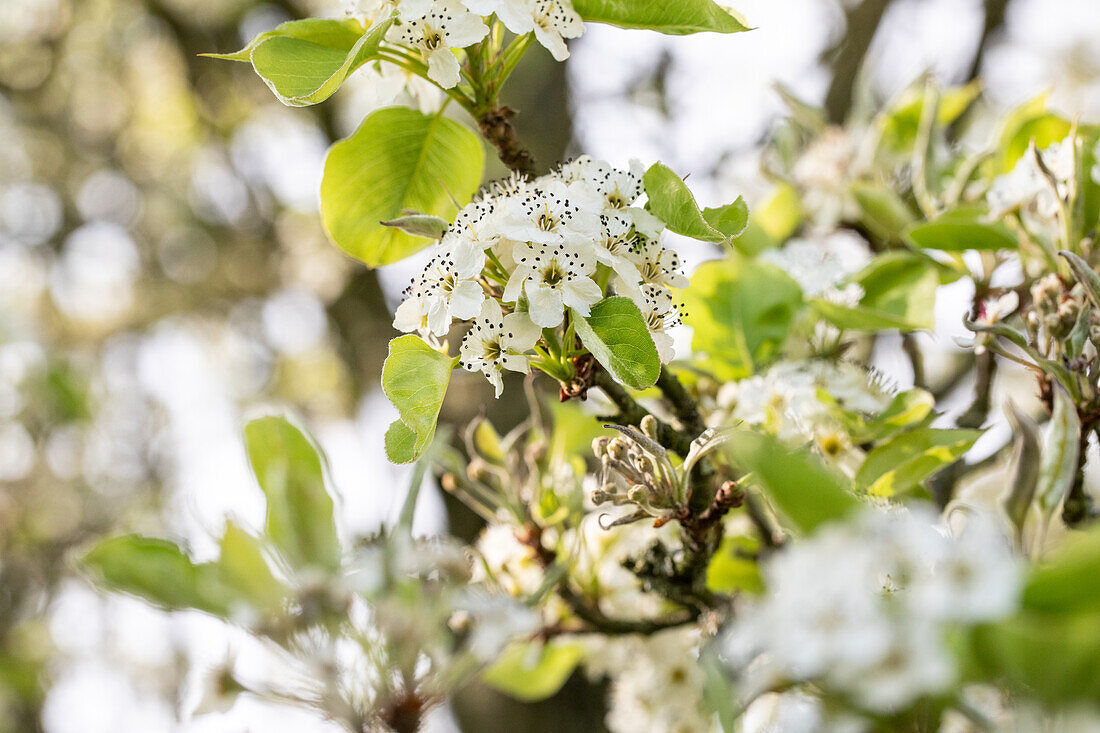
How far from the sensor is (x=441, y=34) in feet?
2.12

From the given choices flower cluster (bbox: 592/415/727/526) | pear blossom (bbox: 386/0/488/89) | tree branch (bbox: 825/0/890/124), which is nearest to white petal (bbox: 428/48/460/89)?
pear blossom (bbox: 386/0/488/89)

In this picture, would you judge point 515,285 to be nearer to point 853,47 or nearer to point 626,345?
point 626,345

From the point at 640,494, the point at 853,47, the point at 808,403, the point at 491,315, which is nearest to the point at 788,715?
the point at 640,494

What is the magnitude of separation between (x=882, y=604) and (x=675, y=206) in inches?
14.2

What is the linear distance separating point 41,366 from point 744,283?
3708mm

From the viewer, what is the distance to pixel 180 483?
4039mm

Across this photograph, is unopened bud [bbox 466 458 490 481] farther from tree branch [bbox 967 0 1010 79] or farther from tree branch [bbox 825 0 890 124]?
tree branch [bbox 967 0 1010 79]

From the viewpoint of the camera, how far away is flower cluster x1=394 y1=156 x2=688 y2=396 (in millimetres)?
611

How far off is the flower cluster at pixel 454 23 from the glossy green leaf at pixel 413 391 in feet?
0.74

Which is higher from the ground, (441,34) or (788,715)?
(441,34)

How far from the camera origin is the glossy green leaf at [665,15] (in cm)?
66

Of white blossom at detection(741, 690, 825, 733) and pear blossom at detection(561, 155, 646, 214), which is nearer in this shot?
white blossom at detection(741, 690, 825, 733)

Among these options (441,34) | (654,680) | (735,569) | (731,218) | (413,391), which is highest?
(441,34)

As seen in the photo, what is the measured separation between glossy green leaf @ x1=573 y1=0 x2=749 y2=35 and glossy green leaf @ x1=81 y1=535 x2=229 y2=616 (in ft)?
1.94
